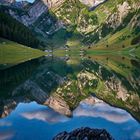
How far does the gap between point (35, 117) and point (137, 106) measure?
59.6ft

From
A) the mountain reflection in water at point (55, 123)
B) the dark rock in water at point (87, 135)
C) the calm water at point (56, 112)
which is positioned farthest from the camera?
the calm water at point (56, 112)

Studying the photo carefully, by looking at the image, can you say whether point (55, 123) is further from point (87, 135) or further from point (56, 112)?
point (87, 135)

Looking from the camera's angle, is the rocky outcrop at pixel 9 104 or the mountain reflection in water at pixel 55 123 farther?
the rocky outcrop at pixel 9 104

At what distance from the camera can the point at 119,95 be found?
85125mm

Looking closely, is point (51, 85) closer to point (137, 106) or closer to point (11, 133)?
point (137, 106)

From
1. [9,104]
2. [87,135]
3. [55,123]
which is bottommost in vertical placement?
[9,104]

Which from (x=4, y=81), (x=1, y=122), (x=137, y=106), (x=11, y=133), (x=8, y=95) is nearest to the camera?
(x=11, y=133)

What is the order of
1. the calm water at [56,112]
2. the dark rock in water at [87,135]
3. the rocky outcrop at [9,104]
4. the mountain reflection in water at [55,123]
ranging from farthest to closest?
the rocky outcrop at [9,104] → the calm water at [56,112] → the mountain reflection in water at [55,123] → the dark rock in water at [87,135]

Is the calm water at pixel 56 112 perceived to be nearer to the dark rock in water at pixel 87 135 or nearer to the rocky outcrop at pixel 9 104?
the rocky outcrop at pixel 9 104

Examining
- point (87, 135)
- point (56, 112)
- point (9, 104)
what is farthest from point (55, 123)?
point (87, 135)

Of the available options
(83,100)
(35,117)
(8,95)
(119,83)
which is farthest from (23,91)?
(35,117)

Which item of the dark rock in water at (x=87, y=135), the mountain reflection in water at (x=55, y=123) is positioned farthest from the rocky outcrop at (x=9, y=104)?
the dark rock in water at (x=87, y=135)

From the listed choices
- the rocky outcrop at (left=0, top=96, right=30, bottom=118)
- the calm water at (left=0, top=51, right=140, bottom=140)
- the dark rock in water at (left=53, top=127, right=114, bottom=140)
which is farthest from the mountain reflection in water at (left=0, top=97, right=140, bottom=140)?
the dark rock in water at (left=53, top=127, right=114, bottom=140)

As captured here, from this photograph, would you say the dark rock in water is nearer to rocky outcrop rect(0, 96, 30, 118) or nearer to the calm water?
the calm water
